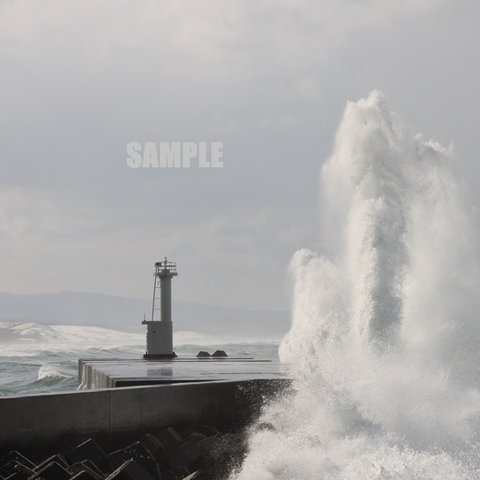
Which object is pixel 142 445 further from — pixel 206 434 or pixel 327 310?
pixel 327 310

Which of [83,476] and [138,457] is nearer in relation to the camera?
[83,476]

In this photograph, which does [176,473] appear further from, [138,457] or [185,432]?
[185,432]

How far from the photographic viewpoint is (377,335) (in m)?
20.6

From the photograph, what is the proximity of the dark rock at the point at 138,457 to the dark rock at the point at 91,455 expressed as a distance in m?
0.08

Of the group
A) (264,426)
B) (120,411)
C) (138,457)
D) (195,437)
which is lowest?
(138,457)

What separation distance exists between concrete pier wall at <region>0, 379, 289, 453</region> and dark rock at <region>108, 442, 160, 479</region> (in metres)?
0.44

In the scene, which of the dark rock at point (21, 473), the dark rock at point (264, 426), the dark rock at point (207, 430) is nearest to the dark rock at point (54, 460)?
the dark rock at point (21, 473)

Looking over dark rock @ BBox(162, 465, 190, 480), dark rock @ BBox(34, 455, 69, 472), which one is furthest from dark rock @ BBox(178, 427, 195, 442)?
dark rock @ BBox(34, 455, 69, 472)

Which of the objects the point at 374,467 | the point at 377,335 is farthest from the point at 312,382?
the point at 377,335

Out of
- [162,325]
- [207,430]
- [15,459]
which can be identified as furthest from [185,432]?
[162,325]

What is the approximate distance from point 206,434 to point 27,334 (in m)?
87.9

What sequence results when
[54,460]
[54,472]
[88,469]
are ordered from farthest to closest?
1. [54,460]
2. [88,469]
3. [54,472]

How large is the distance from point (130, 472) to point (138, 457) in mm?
727

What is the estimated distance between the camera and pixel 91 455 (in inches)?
372
